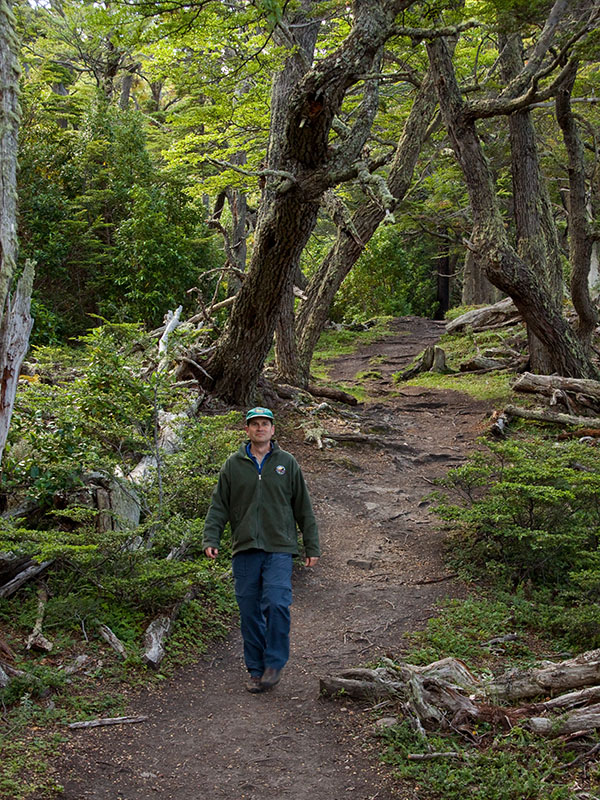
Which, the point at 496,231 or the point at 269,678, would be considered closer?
the point at 269,678

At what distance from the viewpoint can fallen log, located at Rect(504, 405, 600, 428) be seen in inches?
438

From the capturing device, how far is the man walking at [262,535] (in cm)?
471

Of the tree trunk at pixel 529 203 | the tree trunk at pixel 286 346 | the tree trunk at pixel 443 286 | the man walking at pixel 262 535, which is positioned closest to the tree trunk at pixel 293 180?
the tree trunk at pixel 286 346

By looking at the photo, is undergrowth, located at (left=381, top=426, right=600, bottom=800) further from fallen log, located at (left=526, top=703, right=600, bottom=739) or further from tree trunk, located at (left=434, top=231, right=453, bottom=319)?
tree trunk, located at (left=434, top=231, right=453, bottom=319)

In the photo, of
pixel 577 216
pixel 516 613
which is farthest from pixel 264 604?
pixel 577 216

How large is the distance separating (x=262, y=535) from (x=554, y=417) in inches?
309

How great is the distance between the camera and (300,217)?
883cm

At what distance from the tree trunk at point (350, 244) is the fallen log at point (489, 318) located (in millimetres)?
6940

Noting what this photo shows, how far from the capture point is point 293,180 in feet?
26.6

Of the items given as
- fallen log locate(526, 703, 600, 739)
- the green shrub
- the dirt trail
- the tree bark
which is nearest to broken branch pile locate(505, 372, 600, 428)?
the dirt trail

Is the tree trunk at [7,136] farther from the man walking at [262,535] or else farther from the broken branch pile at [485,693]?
the broken branch pile at [485,693]

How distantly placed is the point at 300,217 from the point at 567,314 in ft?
39.5

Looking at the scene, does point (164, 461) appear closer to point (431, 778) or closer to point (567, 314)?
point (431, 778)

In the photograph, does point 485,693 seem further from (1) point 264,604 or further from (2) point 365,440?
(2) point 365,440
